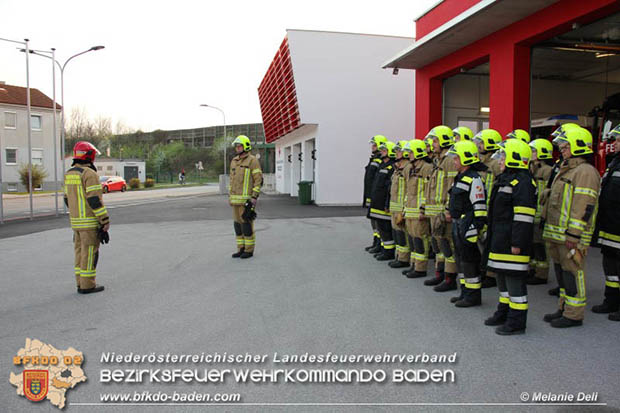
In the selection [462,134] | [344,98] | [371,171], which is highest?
[344,98]

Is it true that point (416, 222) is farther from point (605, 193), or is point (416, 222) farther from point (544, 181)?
point (605, 193)

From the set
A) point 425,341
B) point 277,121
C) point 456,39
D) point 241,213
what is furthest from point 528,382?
point 277,121

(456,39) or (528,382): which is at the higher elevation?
(456,39)

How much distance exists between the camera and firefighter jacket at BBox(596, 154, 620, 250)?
5414 millimetres

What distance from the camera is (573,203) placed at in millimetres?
5008

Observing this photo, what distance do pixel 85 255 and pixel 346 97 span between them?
16.5 meters

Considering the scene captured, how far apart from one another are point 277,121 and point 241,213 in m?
19.8

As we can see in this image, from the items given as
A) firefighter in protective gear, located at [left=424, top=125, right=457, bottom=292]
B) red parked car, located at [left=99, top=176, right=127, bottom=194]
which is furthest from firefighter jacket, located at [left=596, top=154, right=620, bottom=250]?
red parked car, located at [left=99, top=176, right=127, bottom=194]

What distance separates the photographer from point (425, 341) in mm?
4703

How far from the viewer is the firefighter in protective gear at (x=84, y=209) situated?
6.61 metres

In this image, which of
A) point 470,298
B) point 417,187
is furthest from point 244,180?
point 470,298

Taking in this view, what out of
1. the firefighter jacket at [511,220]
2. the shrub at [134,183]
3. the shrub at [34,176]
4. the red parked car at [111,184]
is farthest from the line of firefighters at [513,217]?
the shrub at [134,183]

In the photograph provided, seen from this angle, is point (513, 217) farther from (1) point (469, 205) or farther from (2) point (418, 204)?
(2) point (418, 204)

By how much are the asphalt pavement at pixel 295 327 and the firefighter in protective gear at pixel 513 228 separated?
13.1 inches
